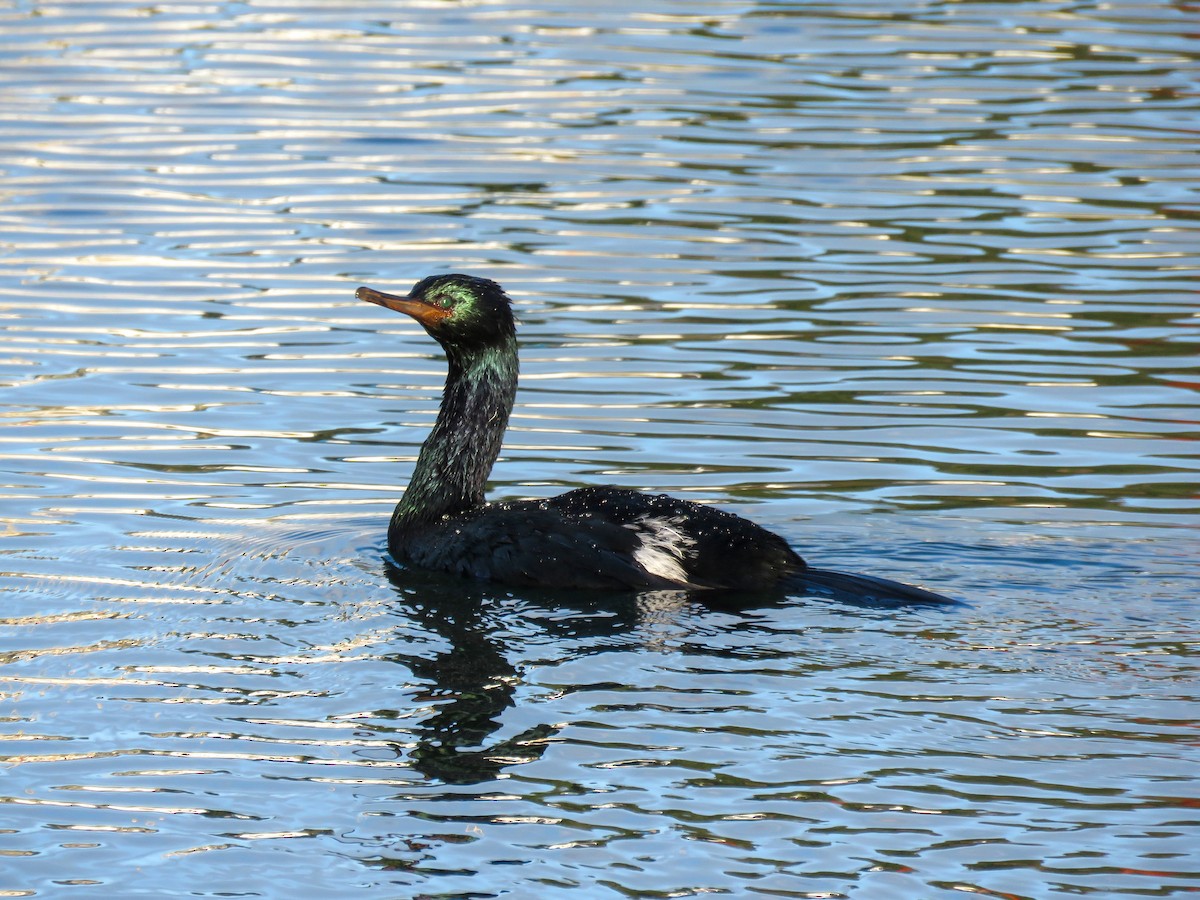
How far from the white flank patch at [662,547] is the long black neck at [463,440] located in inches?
41.2

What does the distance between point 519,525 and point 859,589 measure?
1.47 m

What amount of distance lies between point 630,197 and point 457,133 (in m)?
2.44

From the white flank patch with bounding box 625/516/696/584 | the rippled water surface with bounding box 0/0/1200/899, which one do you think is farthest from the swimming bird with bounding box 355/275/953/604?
the rippled water surface with bounding box 0/0/1200/899

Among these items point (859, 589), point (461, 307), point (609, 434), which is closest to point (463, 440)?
point (461, 307)

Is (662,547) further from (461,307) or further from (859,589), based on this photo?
(461,307)

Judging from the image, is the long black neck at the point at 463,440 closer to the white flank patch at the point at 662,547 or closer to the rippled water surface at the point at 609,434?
the rippled water surface at the point at 609,434

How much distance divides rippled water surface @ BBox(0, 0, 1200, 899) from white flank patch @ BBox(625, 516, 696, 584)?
143 millimetres

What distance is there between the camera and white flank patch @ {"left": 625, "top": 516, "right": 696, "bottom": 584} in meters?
8.00

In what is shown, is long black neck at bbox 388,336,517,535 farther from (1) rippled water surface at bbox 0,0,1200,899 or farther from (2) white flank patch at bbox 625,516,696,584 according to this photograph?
(2) white flank patch at bbox 625,516,696,584

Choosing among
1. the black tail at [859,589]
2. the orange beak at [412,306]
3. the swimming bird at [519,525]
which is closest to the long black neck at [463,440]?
the swimming bird at [519,525]

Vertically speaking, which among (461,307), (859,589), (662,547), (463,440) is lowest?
(859,589)

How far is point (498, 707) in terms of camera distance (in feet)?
22.2

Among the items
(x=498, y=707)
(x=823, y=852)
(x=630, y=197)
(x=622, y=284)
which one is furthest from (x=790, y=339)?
(x=823, y=852)

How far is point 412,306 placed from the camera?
8.77 m
